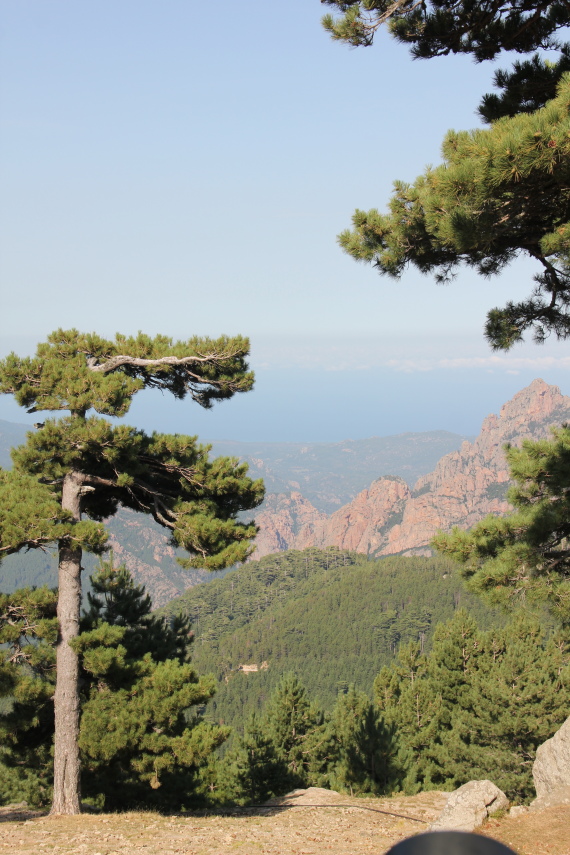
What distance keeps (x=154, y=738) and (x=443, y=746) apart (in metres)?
17.7

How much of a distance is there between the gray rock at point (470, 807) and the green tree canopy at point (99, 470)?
4.19 metres

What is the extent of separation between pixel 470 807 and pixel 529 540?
11.7 ft

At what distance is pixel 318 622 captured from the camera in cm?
10100

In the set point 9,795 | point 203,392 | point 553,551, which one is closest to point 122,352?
point 203,392

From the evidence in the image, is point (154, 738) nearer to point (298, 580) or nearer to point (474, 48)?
point (474, 48)

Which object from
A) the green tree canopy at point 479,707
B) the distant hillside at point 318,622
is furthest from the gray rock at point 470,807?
the distant hillside at point 318,622

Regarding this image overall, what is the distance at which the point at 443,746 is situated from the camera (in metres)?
23.2

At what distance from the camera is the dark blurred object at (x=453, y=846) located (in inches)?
75.6

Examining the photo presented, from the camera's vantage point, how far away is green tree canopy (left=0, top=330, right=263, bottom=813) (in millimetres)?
8383

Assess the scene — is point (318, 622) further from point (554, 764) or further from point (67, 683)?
point (67, 683)

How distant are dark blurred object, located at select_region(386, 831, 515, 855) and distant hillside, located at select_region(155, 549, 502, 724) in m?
72.1

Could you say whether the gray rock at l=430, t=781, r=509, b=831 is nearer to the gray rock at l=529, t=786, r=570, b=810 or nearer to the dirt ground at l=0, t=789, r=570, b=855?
the dirt ground at l=0, t=789, r=570, b=855

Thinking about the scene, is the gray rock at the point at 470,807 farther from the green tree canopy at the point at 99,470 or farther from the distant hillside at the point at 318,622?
the distant hillside at the point at 318,622

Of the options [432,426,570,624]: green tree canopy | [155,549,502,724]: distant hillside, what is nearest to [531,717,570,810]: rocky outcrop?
[432,426,570,624]: green tree canopy
